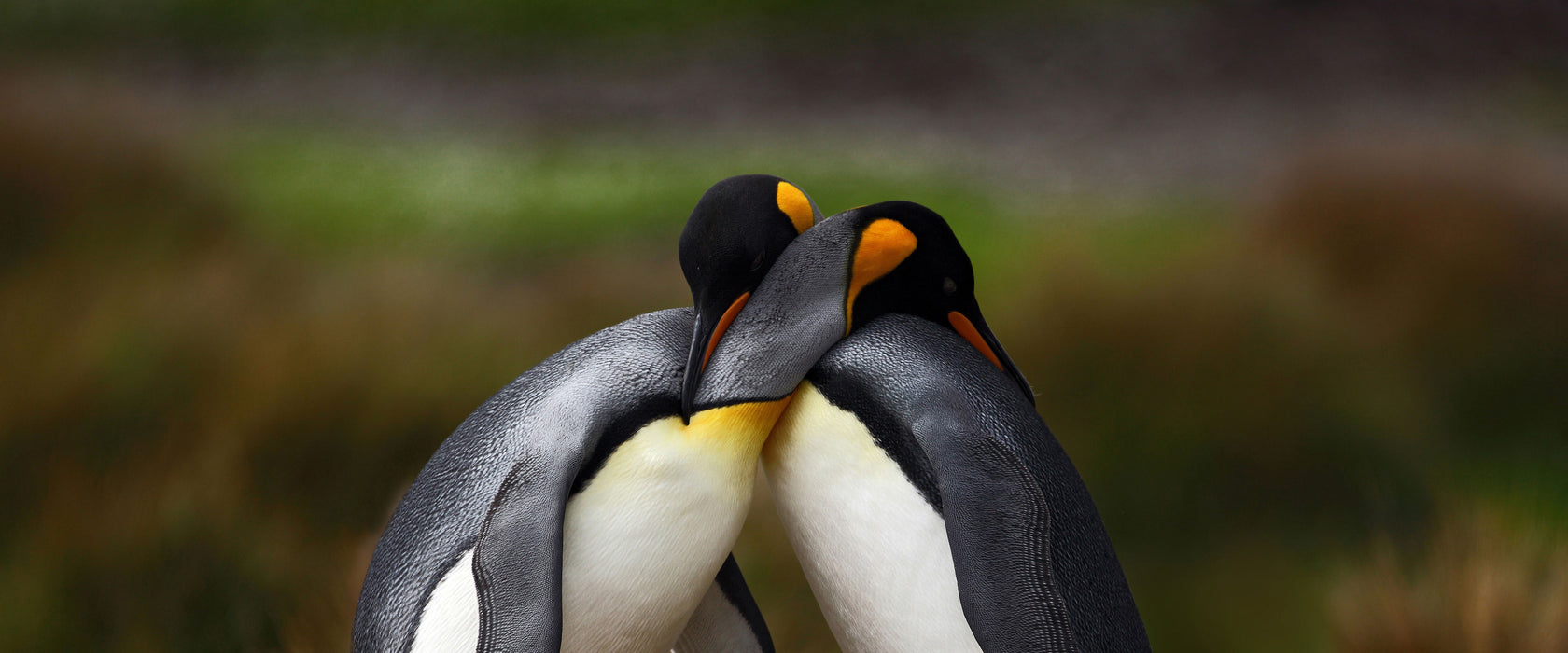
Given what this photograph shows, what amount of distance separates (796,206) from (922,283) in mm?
143

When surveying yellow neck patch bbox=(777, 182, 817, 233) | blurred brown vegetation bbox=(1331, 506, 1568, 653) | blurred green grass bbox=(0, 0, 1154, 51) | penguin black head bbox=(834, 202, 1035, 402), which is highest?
blurred green grass bbox=(0, 0, 1154, 51)

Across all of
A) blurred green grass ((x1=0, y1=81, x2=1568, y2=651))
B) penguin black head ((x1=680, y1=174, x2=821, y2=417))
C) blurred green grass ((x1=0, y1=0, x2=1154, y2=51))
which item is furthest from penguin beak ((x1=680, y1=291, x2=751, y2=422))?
blurred green grass ((x1=0, y1=0, x2=1154, y2=51))

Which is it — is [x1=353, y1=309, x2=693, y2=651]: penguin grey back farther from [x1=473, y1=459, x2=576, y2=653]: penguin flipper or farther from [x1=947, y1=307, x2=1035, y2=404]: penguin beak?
[x1=947, y1=307, x2=1035, y2=404]: penguin beak

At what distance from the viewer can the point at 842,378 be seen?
2.93ft

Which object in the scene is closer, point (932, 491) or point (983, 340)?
point (932, 491)

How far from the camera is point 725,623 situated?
3.69 ft

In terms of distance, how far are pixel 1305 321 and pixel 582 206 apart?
1288 mm

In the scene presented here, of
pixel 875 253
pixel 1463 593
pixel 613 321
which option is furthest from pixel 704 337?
pixel 1463 593

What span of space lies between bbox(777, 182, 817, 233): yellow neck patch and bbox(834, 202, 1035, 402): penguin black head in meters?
0.05

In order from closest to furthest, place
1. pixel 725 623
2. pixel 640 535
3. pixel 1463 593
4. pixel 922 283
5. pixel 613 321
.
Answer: pixel 640 535, pixel 922 283, pixel 725 623, pixel 1463 593, pixel 613 321

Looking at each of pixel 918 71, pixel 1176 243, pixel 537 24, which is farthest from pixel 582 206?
pixel 1176 243

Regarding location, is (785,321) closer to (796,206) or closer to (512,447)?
(796,206)

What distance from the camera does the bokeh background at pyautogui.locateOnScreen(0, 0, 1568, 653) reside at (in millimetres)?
1628

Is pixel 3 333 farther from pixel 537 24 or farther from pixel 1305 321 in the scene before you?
pixel 1305 321
